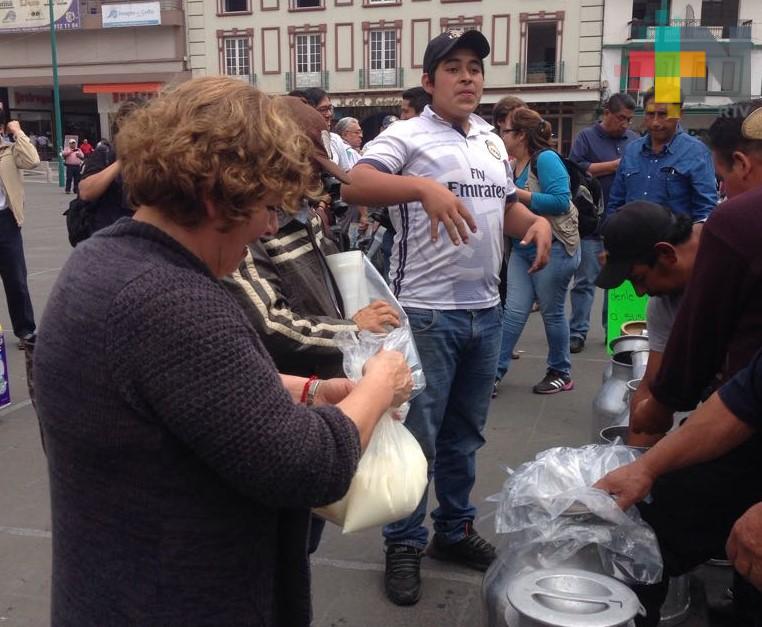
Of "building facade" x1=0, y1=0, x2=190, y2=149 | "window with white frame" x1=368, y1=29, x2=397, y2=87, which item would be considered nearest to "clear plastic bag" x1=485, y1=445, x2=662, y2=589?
"window with white frame" x1=368, y1=29, x2=397, y2=87

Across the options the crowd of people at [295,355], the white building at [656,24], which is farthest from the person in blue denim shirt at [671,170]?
the white building at [656,24]

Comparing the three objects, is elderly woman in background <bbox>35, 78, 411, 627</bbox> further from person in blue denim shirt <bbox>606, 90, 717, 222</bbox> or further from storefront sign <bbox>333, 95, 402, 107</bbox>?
storefront sign <bbox>333, 95, 402, 107</bbox>

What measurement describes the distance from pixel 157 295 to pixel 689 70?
3.21 metres

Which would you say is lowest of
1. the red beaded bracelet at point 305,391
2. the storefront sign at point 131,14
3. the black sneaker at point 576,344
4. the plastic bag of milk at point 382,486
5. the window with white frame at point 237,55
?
the black sneaker at point 576,344

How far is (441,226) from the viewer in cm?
283

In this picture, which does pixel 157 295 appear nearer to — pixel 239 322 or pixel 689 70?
pixel 239 322

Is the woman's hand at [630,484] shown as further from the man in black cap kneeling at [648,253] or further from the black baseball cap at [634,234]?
the black baseball cap at [634,234]

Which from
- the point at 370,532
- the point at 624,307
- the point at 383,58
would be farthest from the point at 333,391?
the point at 383,58

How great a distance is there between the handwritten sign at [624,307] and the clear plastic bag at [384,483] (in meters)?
3.71

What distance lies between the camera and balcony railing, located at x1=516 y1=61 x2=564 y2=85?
34.6 m

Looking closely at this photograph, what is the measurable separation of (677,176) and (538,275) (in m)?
1.08

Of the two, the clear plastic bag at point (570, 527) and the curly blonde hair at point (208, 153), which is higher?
the curly blonde hair at point (208, 153)

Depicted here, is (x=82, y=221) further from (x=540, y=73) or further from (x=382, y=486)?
(x=540, y=73)

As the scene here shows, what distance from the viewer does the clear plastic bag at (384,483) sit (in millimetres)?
1580
